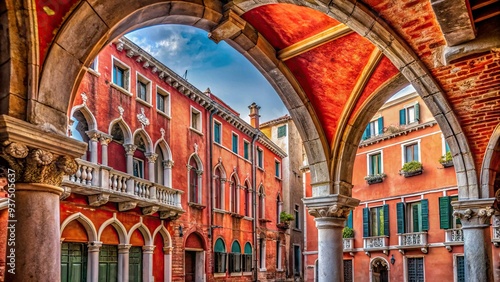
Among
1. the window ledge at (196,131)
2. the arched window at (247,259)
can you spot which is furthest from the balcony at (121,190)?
the arched window at (247,259)

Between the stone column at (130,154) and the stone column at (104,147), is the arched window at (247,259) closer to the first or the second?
the stone column at (130,154)

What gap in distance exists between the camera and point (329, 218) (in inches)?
289

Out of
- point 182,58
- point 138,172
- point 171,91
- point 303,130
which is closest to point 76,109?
point 138,172

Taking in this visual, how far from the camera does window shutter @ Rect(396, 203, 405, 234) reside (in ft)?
73.1

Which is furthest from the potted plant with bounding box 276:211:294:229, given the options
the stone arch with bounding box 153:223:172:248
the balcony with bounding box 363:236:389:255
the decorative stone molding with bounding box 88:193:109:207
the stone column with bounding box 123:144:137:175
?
the decorative stone molding with bounding box 88:193:109:207

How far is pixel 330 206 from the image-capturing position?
24.0 ft

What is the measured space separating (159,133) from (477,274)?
11956 mm

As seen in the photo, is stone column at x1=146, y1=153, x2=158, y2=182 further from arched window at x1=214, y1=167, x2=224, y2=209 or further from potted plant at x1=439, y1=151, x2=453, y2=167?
potted plant at x1=439, y1=151, x2=453, y2=167

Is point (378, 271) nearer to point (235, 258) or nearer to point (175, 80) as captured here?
point (235, 258)

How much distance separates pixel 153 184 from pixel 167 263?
2.93 metres

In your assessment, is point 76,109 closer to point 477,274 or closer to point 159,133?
point 159,133

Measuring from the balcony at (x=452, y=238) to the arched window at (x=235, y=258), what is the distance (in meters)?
8.43

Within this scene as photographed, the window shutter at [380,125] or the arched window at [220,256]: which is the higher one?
the window shutter at [380,125]

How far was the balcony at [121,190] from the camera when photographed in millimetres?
12977
